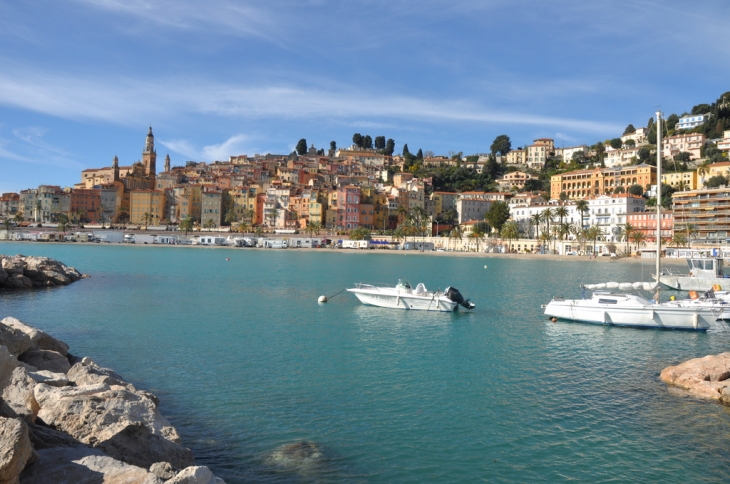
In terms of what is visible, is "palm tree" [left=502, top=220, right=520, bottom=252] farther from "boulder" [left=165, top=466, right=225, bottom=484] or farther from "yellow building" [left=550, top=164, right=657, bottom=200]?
"boulder" [left=165, top=466, right=225, bottom=484]

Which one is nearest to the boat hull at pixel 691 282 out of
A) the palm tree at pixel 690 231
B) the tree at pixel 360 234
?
the palm tree at pixel 690 231

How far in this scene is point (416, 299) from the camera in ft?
98.0

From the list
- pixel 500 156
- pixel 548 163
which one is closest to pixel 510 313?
pixel 548 163

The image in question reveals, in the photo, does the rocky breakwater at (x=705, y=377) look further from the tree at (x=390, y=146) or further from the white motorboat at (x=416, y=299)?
the tree at (x=390, y=146)

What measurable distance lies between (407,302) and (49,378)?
20528mm

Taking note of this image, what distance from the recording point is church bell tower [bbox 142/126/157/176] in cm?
16600

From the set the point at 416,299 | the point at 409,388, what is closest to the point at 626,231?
the point at 416,299

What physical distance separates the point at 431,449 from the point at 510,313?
65.9 feet

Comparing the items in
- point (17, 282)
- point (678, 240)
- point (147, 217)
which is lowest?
point (17, 282)

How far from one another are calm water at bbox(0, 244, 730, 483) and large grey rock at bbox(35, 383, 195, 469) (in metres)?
1.32

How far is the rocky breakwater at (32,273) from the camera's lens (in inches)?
1437

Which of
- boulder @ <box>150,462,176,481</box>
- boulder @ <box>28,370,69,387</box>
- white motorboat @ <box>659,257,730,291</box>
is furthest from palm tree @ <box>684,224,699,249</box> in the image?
boulder @ <box>150,462,176,481</box>

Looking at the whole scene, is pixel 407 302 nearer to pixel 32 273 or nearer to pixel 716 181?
pixel 32 273

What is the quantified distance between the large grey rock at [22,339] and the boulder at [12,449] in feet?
24.3
